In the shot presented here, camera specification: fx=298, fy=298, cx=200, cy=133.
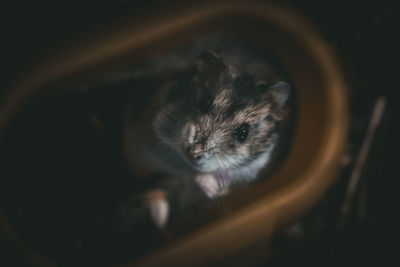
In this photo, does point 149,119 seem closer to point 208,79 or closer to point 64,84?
point 208,79

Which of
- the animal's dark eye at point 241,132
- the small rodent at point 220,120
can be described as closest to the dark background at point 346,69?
the small rodent at point 220,120

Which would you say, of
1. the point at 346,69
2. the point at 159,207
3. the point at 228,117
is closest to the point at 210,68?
the point at 228,117

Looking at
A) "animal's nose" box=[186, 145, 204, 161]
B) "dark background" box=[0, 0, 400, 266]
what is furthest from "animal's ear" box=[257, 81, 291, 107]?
"dark background" box=[0, 0, 400, 266]

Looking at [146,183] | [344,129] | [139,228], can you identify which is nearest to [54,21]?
[146,183]

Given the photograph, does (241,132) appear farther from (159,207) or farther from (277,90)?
(159,207)

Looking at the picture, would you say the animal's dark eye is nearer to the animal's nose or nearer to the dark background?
the animal's nose

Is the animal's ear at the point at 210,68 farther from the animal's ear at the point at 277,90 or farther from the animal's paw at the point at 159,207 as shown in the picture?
the animal's paw at the point at 159,207
